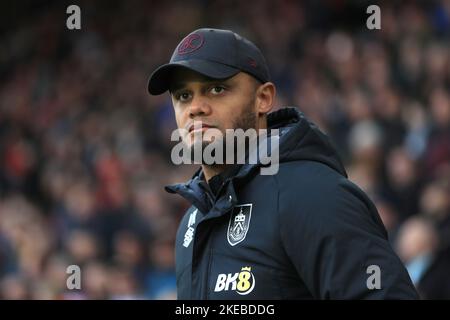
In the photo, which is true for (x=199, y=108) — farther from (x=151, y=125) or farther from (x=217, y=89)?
(x=151, y=125)

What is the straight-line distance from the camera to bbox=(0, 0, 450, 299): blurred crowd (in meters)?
6.08

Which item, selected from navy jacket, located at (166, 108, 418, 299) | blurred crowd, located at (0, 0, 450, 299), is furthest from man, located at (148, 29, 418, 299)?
blurred crowd, located at (0, 0, 450, 299)

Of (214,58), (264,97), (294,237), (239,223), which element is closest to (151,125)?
(264,97)

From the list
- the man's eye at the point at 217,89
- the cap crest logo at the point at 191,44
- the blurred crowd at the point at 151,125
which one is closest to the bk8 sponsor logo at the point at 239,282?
the man's eye at the point at 217,89

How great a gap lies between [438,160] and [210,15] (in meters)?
4.76

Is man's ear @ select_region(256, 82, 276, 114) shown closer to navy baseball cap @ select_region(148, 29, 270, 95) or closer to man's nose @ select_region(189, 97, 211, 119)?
navy baseball cap @ select_region(148, 29, 270, 95)

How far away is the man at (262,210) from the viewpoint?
2240 millimetres

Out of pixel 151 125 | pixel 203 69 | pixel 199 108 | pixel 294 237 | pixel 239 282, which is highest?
pixel 151 125

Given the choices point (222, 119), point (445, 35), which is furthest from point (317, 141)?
point (445, 35)

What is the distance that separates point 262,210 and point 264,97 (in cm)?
46

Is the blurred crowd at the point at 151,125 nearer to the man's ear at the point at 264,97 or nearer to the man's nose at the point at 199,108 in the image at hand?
the man's ear at the point at 264,97

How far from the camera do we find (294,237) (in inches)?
90.8

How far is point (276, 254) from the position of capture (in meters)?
2.35

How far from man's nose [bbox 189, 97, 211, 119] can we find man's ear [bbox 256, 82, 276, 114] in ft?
0.60
